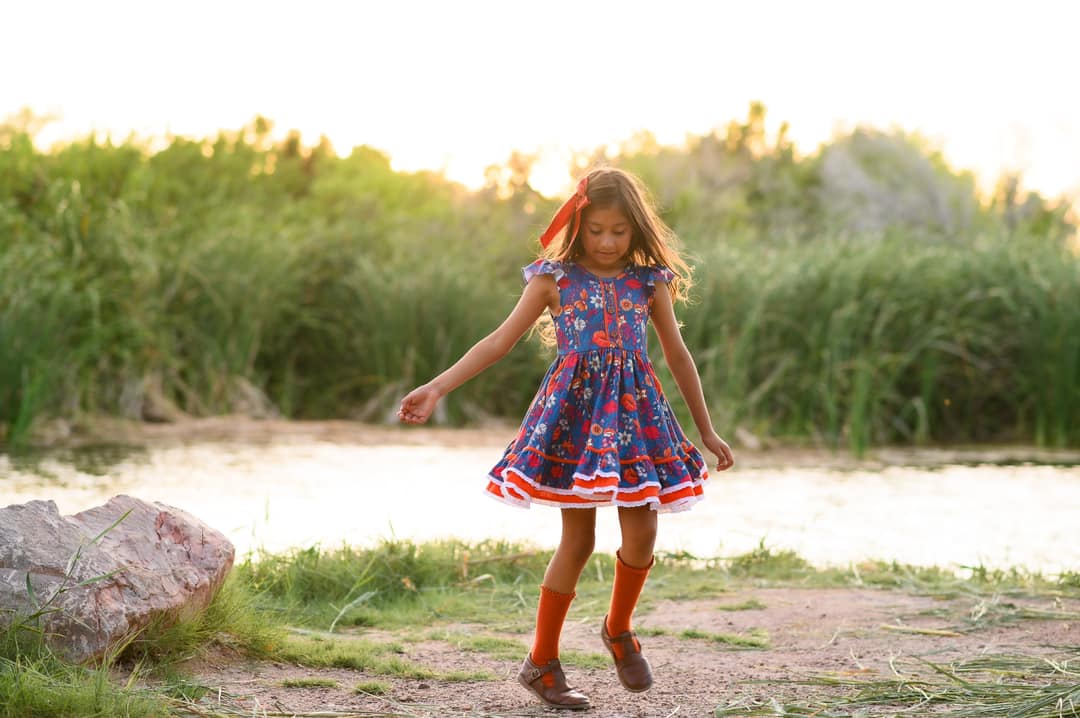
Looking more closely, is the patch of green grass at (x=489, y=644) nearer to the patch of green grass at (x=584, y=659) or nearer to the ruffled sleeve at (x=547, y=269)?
the patch of green grass at (x=584, y=659)

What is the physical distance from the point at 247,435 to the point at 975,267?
19.7ft

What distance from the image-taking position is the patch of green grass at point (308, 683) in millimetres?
3502

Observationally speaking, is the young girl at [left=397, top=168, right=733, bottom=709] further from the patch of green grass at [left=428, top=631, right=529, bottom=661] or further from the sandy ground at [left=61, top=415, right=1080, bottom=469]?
the sandy ground at [left=61, top=415, right=1080, bottom=469]

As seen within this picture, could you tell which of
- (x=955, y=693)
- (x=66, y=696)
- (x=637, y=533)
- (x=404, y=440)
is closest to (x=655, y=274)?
(x=637, y=533)

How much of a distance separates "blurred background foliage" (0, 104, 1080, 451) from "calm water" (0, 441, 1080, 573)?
112cm

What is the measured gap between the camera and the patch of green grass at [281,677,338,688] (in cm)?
350

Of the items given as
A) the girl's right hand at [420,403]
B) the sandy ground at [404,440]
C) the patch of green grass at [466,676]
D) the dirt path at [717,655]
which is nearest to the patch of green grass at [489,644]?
the dirt path at [717,655]

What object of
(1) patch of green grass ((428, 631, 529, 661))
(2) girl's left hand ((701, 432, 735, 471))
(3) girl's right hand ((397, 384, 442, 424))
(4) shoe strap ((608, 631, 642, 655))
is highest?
(3) girl's right hand ((397, 384, 442, 424))

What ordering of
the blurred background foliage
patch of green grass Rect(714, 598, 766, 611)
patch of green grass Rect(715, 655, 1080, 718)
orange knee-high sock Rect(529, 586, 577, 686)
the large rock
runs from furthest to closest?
the blurred background foliage, patch of green grass Rect(714, 598, 766, 611), orange knee-high sock Rect(529, 586, 577, 686), the large rock, patch of green grass Rect(715, 655, 1080, 718)

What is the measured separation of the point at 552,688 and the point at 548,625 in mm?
165

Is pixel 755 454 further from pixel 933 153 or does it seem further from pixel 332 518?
pixel 933 153

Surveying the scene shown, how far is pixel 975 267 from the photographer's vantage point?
1105 centimetres

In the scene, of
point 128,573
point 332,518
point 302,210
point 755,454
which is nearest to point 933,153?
point 302,210

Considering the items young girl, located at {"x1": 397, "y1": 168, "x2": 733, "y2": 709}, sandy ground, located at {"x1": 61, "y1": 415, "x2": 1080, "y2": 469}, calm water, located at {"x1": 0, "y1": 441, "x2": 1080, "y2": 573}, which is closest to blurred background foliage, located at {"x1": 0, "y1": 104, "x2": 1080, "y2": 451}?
sandy ground, located at {"x1": 61, "y1": 415, "x2": 1080, "y2": 469}
